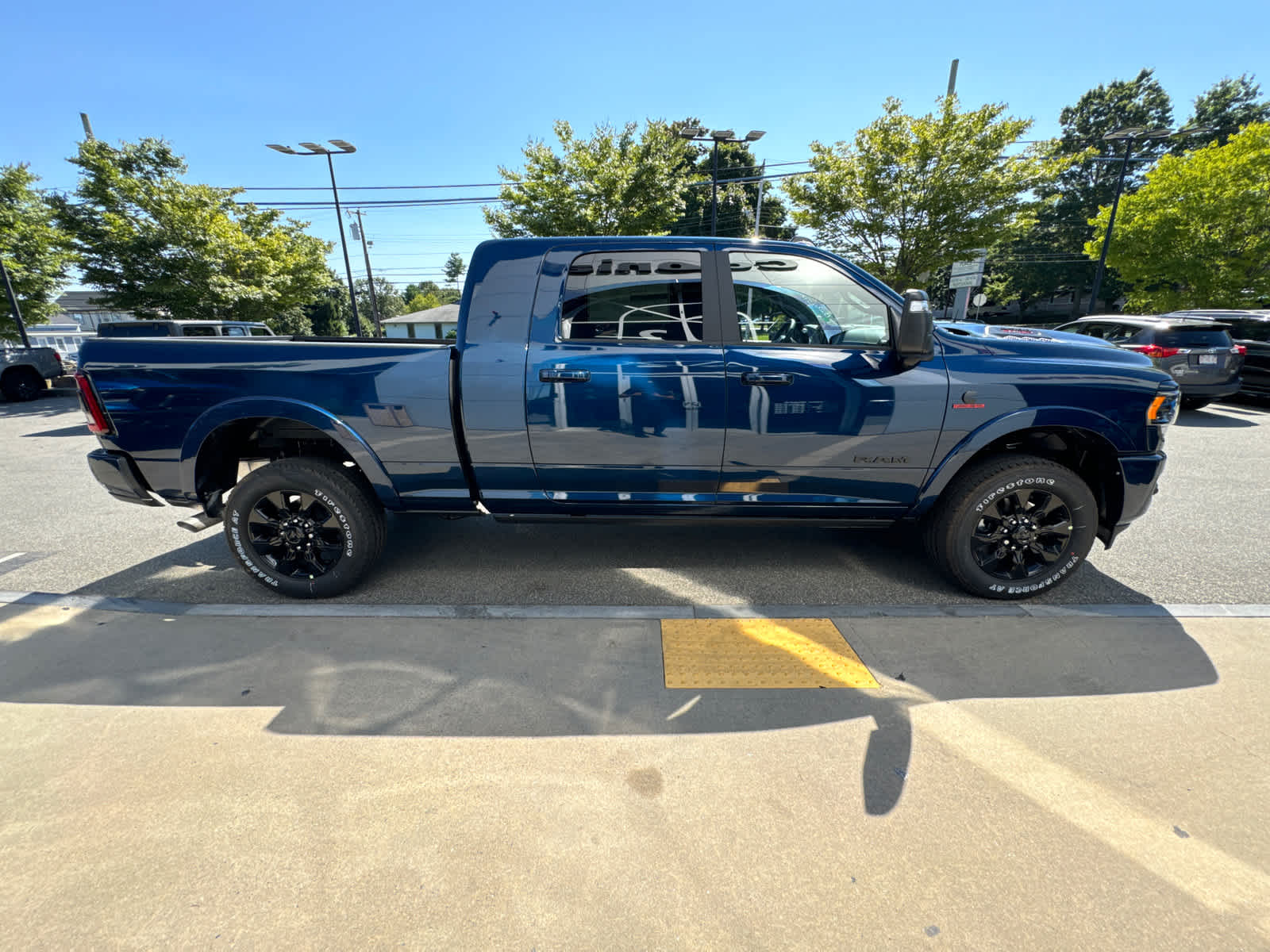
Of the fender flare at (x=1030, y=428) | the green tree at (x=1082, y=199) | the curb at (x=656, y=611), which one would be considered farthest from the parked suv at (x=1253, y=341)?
the green tree at (x=1082, y=199)

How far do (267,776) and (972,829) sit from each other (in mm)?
2385

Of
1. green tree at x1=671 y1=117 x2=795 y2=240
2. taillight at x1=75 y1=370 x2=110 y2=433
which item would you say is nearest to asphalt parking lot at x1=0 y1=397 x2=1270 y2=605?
taillight at x1=75 y1=370 x2=110 y2=433

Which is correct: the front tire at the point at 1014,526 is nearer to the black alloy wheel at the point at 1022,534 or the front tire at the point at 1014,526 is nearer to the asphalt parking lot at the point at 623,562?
the black alloy wheel at the point at 1022,534

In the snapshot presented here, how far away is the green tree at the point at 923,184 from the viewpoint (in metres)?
13.8

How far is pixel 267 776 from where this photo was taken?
1.93m

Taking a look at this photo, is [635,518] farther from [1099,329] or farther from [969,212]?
[969,212]

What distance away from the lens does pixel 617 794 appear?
6.10ft

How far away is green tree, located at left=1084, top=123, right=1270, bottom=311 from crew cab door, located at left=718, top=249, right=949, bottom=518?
1915 cm

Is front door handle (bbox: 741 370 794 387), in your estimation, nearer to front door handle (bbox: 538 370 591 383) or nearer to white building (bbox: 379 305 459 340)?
front door handle (bbox: 538 370 591 383)

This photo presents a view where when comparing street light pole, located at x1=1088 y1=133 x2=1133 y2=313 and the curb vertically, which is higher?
street light pole, located at x1=1088 y1=133 x2=1133 y2=313

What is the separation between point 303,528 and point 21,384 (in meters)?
14.9

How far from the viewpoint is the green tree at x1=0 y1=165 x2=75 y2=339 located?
45.2ft

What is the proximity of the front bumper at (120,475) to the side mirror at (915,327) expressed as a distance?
4.20 meters

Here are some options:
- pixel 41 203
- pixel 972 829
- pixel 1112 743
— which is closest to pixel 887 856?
pixel 972 829
